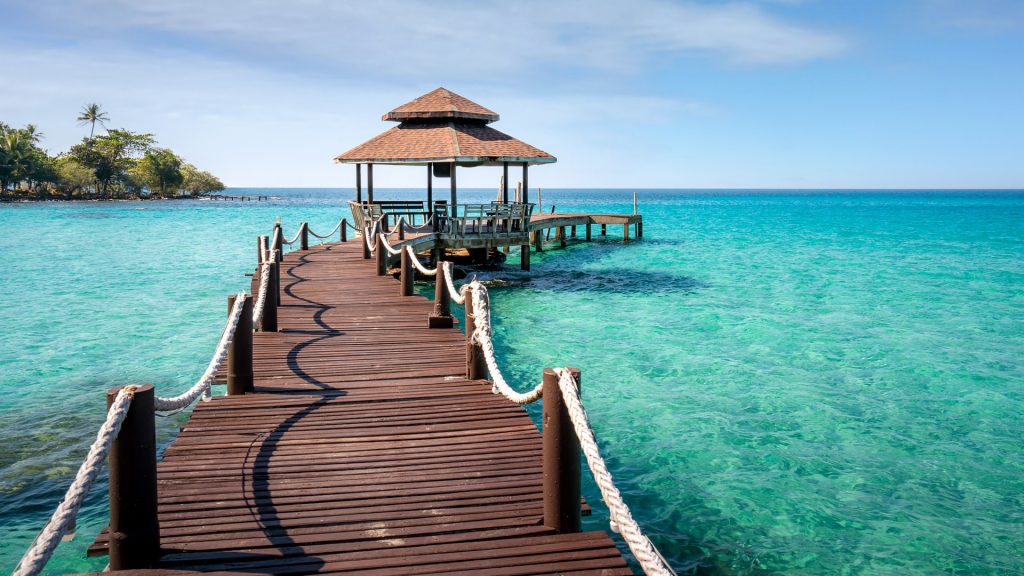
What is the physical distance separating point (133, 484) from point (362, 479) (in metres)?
1.43

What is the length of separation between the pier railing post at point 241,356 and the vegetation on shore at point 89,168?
8780cm

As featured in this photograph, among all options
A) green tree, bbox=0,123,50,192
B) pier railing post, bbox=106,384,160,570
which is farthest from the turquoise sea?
green tree, bbox=0,123,50,192

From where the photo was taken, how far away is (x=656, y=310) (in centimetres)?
1722

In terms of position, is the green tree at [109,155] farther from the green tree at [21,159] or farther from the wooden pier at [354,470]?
the wooden pier at [354,470]

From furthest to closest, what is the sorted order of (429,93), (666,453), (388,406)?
(429,93) < (666,453) < (388,406)

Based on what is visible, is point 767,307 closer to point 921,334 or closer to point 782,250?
→ point 921,334

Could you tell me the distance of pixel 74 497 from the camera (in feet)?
8.79

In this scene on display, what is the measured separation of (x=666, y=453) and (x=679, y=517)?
5.41ft

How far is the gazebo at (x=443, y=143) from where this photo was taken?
20.1 meters

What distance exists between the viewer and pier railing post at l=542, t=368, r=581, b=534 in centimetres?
348

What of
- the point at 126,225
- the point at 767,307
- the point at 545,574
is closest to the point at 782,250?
the point at 767,307

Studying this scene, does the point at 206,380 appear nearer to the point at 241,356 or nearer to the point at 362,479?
the point at 241,356

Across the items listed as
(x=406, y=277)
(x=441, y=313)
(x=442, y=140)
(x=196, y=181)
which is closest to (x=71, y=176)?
(x=196, y=181)

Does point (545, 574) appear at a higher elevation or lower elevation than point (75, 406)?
higher
